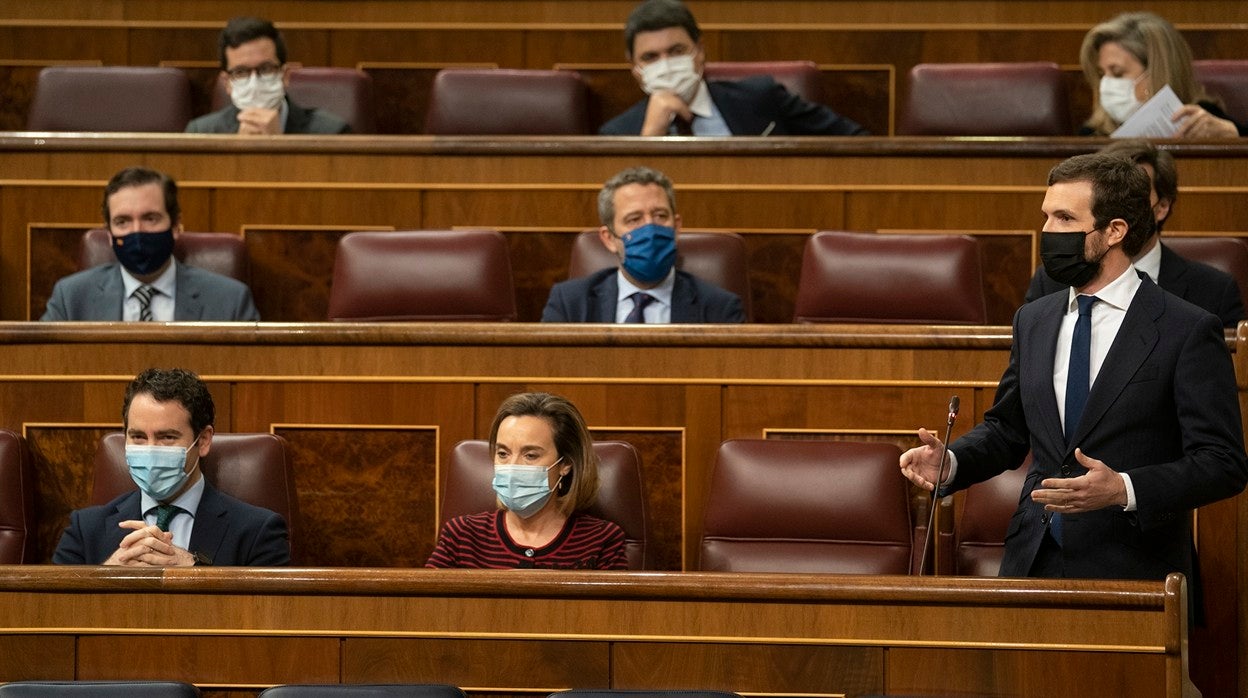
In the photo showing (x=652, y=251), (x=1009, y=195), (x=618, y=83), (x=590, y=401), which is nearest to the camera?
(x=590, y=401)

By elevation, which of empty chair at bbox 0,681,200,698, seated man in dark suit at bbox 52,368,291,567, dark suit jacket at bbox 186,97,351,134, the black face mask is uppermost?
dark suit jacket at bbox 186,97,351,134

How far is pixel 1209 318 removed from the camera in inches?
47.9

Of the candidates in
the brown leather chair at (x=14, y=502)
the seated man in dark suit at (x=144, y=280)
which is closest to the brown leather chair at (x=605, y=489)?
the brown leather chair at (x=14, y=502)

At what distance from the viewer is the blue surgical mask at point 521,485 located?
139 cm

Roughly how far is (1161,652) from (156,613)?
2.28 feet

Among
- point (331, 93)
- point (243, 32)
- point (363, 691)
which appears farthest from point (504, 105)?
point (363, 691)

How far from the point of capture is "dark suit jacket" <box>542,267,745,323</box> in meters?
1.79

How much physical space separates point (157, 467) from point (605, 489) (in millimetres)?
384

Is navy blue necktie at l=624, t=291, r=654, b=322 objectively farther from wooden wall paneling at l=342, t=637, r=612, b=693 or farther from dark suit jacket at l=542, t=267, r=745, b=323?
wooden wall paneling at l=342, t=637, r=612, b=693

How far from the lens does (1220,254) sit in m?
1.81

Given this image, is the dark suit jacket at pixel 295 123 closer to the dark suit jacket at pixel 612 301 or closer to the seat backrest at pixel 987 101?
the dark suit jacket at pixel 612 301

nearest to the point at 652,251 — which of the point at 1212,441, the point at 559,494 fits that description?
the point at 559,494

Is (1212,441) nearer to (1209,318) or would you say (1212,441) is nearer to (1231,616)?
(1209,318)

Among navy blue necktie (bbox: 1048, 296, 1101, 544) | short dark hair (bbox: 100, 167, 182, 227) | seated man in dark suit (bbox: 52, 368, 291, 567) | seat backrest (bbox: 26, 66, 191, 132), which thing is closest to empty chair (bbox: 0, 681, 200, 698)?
seated man in dark suit (bbox: 52, 368, 291, 567)
